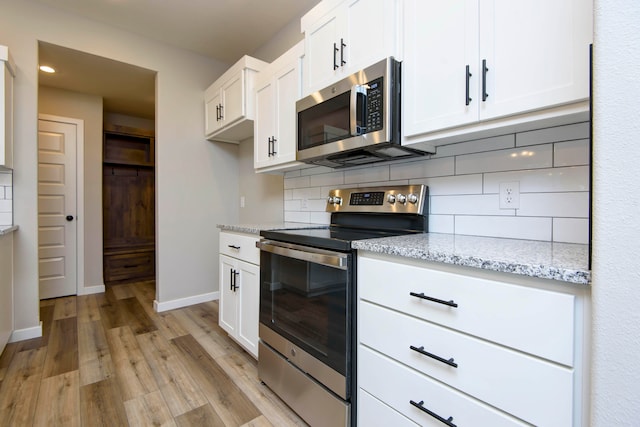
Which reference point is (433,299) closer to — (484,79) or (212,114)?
(484,79)

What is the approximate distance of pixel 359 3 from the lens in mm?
1475

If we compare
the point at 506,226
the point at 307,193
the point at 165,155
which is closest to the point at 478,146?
the point at 506,226

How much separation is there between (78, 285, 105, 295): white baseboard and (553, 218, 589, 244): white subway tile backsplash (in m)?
4.50

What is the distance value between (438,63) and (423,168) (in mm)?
550

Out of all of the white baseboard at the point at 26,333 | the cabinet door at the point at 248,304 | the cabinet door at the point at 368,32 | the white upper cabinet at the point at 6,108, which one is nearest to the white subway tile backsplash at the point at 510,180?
the cabinet door at the point at 368,32

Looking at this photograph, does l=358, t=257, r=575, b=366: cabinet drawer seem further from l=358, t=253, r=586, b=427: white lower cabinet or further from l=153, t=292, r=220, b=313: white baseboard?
l=153, t=292, r=220, b=313: white baseboard

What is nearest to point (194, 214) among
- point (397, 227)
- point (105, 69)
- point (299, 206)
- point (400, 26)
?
point (299, 206)

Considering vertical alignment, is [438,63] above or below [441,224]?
above

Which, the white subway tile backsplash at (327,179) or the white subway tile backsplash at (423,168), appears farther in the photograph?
the white subway tile backsplash at (327,179)

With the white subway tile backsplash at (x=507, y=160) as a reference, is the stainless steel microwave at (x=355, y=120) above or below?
above

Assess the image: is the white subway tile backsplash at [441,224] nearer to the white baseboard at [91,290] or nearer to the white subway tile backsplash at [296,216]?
the white subway tile backsplash at [296,216]

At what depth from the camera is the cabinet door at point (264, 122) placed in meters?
2.20

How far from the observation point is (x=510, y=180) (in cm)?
128

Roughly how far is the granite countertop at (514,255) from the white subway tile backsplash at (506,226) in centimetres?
4
